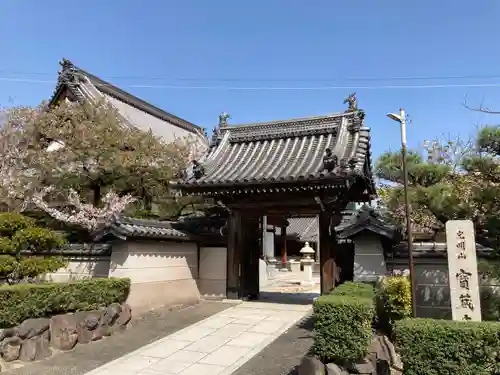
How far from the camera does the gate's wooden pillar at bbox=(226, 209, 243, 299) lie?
505 inches

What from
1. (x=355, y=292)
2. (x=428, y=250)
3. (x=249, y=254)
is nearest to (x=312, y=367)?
(x=355, y=292)

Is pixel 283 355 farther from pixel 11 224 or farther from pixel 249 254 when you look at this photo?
pixel 11 224

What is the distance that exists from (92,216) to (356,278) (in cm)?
831

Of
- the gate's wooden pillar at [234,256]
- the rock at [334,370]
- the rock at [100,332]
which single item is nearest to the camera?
the rock at [334,370]

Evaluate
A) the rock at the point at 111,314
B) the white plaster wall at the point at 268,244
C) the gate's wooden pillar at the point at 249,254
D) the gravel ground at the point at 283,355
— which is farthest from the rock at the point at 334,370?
the white plaster wall at the point at 268,244

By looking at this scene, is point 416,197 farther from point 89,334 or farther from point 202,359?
point 89,334

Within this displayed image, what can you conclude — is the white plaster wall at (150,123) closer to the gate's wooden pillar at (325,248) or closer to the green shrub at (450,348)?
the gate's wooden pillar at (325,248)

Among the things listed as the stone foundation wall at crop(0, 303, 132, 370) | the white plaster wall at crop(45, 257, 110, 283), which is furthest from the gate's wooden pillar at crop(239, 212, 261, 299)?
the stone foundation wall at crop(0, 303, 132, 370)

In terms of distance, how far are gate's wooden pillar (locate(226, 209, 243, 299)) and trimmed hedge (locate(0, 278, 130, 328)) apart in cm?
357

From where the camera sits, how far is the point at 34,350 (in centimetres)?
770

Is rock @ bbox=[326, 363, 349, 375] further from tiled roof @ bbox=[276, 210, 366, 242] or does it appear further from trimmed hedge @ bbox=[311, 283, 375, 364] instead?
tiled roof @ bbox=[276, 210, 366, 242]

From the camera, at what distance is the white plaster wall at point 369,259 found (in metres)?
9.67

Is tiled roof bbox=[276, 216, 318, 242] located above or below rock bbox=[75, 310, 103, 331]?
above

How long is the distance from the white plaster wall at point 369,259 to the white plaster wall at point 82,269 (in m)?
6.83
